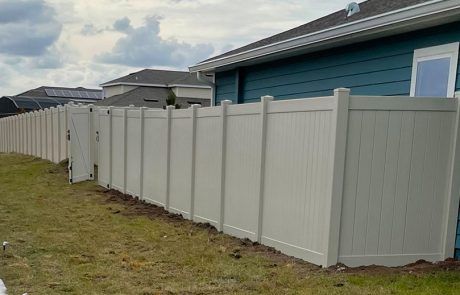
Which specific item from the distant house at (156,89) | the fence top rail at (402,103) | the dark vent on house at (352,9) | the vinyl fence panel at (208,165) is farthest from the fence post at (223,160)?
the distant house at (156,89)

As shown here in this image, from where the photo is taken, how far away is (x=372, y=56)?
7.01m

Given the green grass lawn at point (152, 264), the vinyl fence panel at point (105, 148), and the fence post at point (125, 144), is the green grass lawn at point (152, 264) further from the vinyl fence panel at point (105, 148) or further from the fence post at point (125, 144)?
the vinyl fence panel at point (105, 148)

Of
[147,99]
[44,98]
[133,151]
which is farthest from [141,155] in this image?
[44,98]

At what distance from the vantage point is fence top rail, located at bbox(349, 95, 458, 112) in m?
5.02

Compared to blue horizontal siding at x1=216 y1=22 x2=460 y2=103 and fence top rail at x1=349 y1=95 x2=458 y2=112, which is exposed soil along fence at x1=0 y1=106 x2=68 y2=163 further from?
fence top rail at x1=349 y1=95 x2=458 y2=112

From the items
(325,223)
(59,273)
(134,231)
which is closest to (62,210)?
(134,231)

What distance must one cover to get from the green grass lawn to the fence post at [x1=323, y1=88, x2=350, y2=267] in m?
0.28

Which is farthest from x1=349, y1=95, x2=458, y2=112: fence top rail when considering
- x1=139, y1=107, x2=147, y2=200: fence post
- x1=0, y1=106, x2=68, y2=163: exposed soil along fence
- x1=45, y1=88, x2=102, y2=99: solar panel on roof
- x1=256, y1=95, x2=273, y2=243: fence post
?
x1=45, y1=88, x2=102, y2=99: solar panel on roof

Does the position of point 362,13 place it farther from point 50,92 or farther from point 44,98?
point 50,92

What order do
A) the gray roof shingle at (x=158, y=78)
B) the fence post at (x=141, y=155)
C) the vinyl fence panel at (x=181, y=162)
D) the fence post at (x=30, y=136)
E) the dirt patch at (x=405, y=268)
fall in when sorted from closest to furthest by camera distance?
the dirt patch at (x=405, y=268) < the vinyl fence panel at (x=181, y=162) < the fence post at (x=141, y=155) < the fence post at (x=30, y=136) < the gray roof shingle at (x=158, y=78)

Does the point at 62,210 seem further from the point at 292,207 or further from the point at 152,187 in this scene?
the point at 292,207

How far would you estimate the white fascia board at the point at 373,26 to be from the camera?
17.3 ft

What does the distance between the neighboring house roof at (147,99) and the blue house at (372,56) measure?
22431 mm

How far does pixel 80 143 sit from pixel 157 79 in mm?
23160
